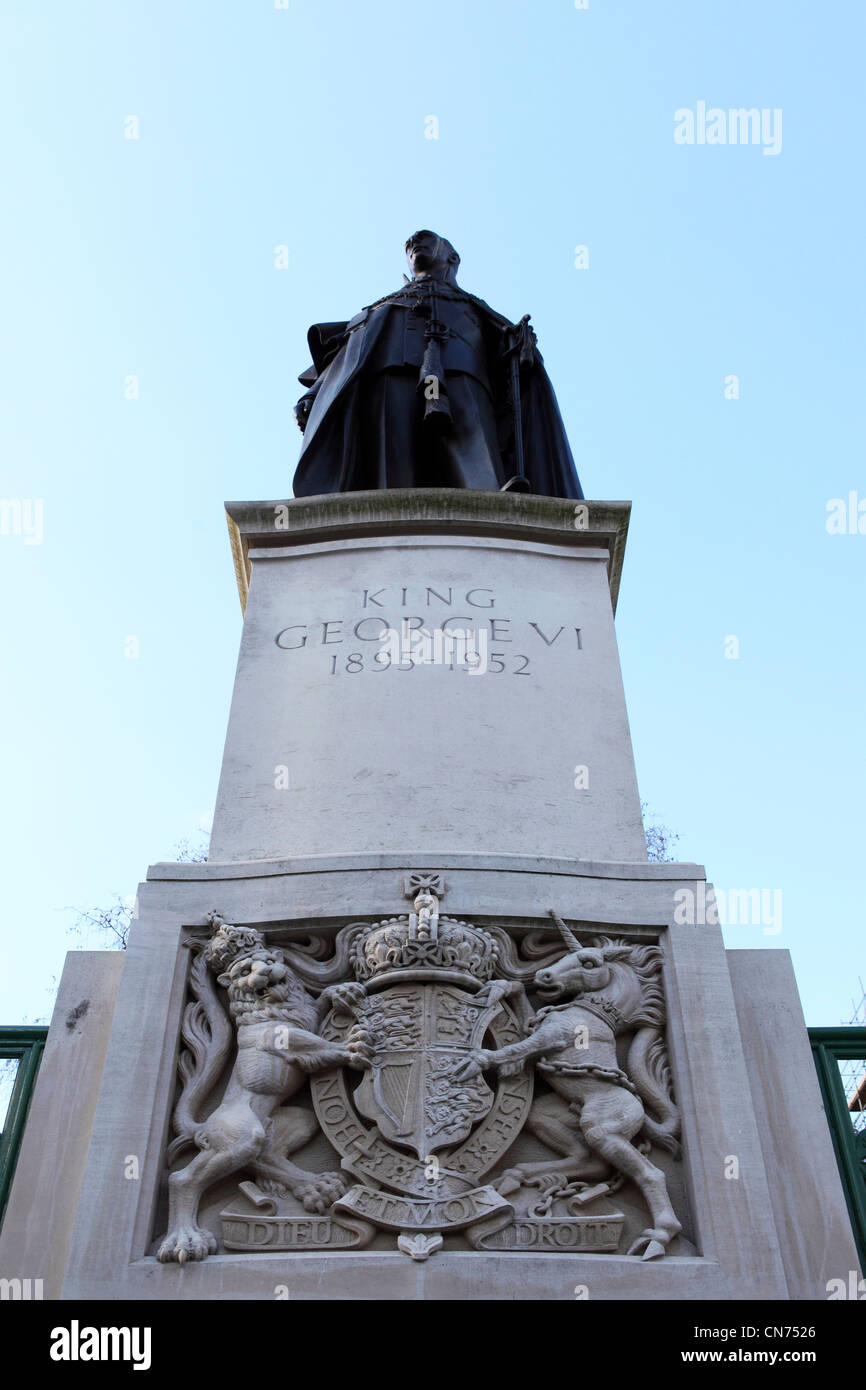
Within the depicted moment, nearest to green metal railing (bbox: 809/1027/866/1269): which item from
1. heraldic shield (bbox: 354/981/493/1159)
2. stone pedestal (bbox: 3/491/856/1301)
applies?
stone pedestal (bbox: 3/491/856/1301)

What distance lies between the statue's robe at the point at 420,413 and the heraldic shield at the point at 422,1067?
4.85m

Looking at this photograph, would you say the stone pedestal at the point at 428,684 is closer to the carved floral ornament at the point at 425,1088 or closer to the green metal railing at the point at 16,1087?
the carved floral ornament at the point at 425,1088

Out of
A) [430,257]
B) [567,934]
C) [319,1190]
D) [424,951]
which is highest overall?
[430,257]

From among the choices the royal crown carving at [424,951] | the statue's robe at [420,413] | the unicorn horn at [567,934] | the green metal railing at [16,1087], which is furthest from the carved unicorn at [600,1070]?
the statue's robe at [420,413]

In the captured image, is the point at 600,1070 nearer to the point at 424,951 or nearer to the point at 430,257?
the point at 424,951

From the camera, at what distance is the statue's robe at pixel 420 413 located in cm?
1020

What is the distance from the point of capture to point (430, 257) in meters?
11.9

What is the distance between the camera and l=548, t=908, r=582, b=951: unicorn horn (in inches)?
243

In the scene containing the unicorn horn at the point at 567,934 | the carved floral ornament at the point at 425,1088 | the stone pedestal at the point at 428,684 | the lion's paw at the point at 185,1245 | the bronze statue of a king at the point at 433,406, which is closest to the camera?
the lion's paw at the point at 185,1245

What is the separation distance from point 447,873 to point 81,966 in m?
1.81

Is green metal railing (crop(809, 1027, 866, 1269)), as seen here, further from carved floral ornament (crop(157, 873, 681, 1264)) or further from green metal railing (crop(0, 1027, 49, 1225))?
green metal railing (crop(0, 1027, 49, 1225))

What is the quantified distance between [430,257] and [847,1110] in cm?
838

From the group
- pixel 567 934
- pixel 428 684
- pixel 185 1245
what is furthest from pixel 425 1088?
pixel 428 684
